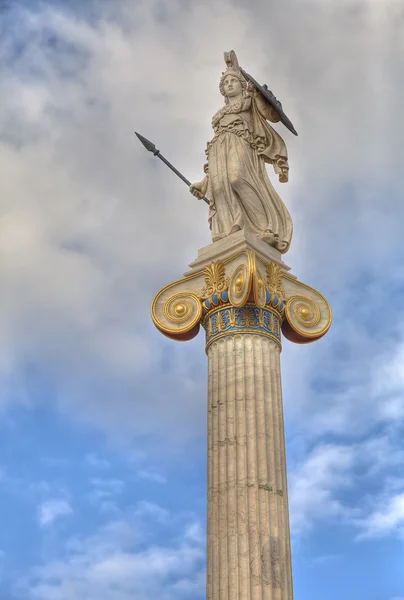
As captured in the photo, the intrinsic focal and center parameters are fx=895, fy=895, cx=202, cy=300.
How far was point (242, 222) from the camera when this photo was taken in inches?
869

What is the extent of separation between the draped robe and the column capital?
31.4 inches

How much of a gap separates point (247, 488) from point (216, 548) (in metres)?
1.32

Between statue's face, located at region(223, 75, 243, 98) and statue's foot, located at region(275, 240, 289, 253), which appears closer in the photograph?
statue's foot, located at region(275, 240, 289, 253)

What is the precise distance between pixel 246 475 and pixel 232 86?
11346 mm

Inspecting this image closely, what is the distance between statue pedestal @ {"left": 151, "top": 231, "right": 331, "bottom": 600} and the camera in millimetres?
17391

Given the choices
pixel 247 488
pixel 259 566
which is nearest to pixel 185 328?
pixel 247 488

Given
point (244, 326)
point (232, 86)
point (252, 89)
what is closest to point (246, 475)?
point (244, 326)

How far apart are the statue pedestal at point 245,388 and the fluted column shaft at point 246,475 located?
0.02m

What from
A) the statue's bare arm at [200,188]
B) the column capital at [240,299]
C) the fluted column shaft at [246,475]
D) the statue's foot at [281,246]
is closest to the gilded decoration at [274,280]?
the column capital at [240,299]

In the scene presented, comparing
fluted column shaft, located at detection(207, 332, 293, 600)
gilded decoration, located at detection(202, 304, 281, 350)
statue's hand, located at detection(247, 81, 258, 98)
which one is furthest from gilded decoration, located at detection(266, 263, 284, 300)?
statue's hand, located at detection(247, 81, 258, 98)

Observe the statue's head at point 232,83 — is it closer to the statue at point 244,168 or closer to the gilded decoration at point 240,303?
the statue at point 244,168

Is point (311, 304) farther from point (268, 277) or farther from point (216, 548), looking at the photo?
point (216, 548)

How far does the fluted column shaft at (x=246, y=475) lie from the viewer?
56.4ft

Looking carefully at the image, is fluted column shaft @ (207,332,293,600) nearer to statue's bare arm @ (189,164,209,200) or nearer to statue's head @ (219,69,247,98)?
statue's bare arm @ (189,164,209,200)
